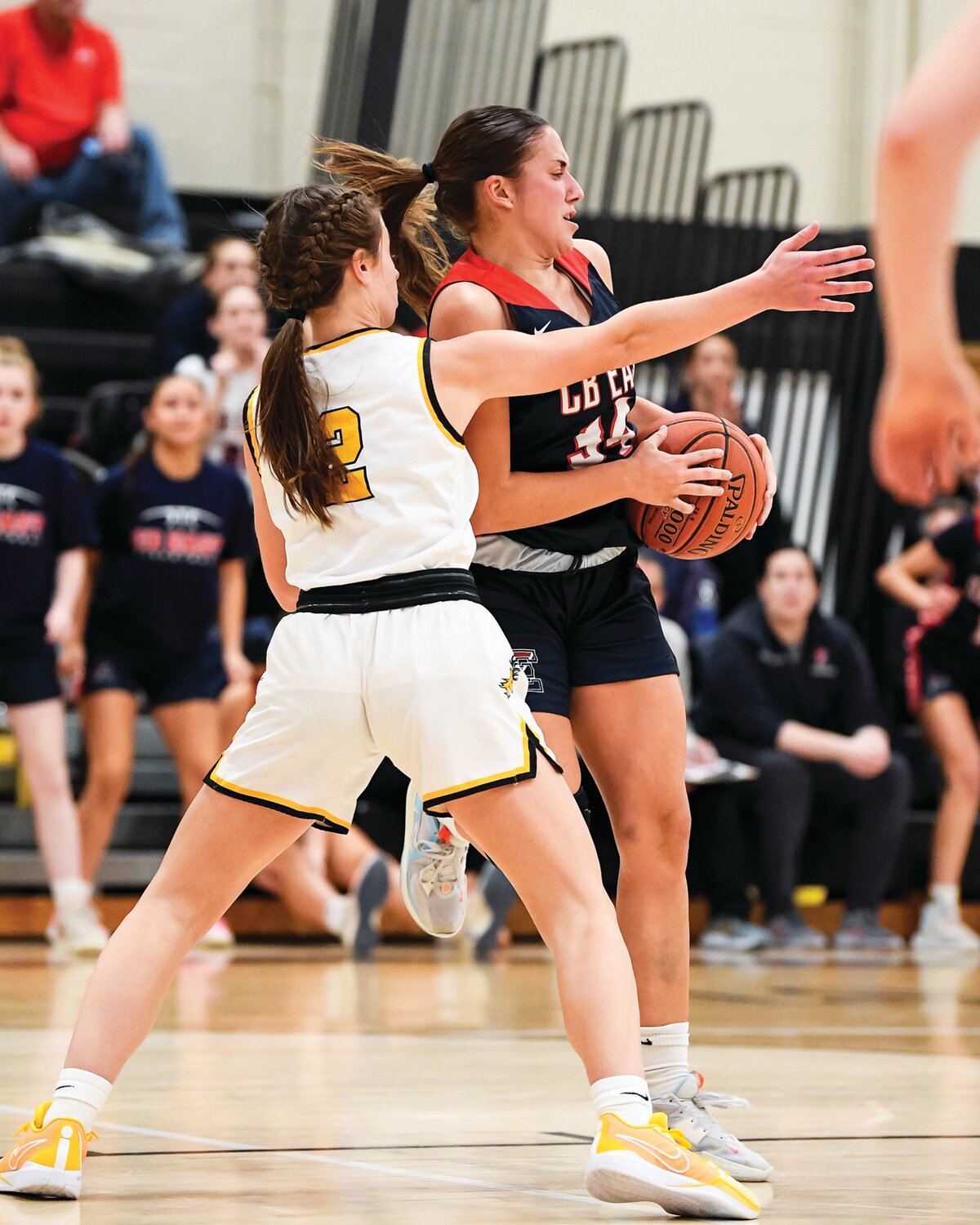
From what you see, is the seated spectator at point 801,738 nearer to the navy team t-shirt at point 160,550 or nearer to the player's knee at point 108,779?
the navy team t-shirt at point 160,550

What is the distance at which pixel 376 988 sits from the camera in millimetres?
6246

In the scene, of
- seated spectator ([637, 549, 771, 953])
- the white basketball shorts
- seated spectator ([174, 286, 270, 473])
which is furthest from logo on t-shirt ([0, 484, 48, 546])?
the white basketball shorts

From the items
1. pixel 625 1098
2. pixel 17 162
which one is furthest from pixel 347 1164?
pixel 17 162

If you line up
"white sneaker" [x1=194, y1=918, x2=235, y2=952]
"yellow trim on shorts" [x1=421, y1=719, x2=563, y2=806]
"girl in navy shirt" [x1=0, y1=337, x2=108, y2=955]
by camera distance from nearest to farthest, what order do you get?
"yellow trim on shorts" [x1=421, y1=719, x2=563, y2=806] < "girl in navy shirt" [x1=0, y1=337, x2=108, y2=955] < "white sneaker" [x1=194, y1=918, x2=235, y2=952]

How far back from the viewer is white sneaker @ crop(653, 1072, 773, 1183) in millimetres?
3043

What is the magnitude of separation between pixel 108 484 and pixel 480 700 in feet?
16.4

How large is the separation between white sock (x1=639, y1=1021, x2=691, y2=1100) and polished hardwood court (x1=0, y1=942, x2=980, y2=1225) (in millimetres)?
196

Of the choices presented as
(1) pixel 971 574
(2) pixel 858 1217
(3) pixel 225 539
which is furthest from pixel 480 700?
(1) pixel 971 574

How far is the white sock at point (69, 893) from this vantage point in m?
6.94

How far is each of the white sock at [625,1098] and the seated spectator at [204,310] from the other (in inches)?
250

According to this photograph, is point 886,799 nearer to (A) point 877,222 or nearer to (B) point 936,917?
(B) point 936,917

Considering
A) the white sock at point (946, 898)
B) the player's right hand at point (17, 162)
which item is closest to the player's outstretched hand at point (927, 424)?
the white sock at point (946, 898)

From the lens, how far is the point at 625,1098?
8.80 ft

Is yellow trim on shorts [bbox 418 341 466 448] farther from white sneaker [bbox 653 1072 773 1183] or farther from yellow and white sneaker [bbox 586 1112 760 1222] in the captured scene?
white sneaker [bbox 653 1072 773 1183]
